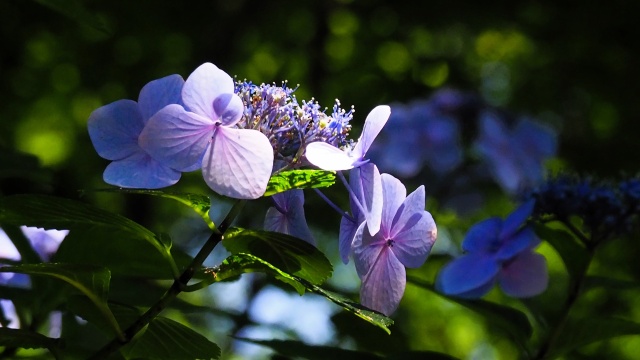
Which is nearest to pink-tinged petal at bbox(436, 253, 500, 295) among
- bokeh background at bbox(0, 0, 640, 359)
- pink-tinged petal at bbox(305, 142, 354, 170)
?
pink-tinged petal at bbox(305, 142, 354, 170)

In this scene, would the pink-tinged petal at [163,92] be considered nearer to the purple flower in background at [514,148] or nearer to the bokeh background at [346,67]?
the bokeh background at [346,67]

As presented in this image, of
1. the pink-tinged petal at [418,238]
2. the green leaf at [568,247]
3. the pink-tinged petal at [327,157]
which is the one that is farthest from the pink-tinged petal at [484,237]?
the pink-tinged petal at [327,157]

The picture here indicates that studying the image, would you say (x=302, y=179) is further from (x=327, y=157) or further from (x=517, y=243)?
(x=517, y=243)

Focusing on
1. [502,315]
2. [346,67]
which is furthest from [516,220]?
[346,67]

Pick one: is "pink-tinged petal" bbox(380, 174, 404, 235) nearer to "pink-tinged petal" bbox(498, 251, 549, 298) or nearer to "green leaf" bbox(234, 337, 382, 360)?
"green leaf" bbox(234, 337, 382, 360)

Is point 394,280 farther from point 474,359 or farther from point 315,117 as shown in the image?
point 474,359

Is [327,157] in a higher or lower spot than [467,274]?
lower
